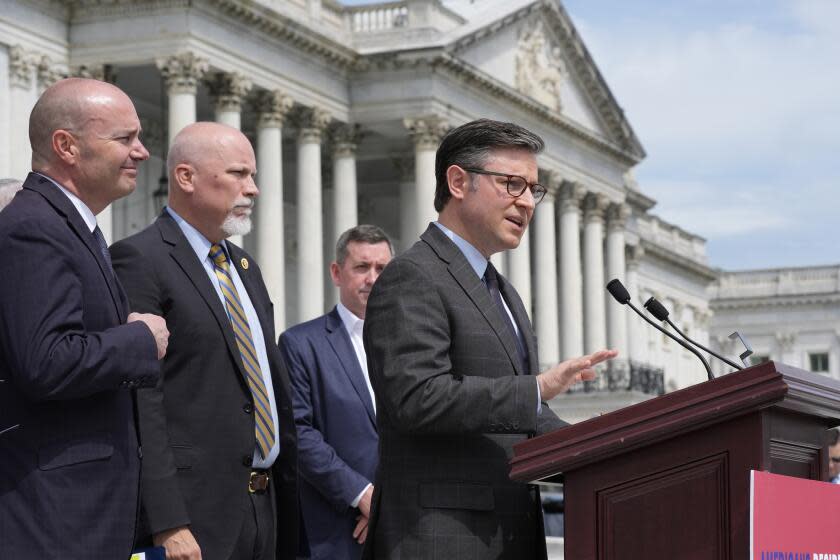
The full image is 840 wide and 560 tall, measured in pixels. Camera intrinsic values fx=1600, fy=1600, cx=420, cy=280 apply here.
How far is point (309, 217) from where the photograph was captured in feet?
135

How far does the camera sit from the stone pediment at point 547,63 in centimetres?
4784

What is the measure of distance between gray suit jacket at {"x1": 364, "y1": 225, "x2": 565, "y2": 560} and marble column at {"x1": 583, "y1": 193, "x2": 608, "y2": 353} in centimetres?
5087

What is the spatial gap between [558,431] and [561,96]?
49.5 meters

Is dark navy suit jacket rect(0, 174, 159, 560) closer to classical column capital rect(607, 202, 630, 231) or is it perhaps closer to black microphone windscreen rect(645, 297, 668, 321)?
black microphone windscreen rect(645, 297, 668, 321)

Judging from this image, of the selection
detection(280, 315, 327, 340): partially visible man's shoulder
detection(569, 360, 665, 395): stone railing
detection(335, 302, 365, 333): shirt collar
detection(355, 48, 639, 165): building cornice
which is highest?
detection(355, 48, 639, 165): building cornice

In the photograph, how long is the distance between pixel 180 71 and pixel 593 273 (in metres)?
24.3

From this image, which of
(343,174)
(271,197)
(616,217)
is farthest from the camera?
(616,217)

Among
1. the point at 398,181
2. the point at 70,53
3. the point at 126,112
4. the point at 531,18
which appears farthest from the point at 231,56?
the point at 126,112

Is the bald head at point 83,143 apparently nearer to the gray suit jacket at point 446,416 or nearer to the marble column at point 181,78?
the gray suit jacket at point 446,416

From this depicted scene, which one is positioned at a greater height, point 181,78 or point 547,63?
point 547,63

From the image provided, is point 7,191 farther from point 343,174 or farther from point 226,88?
point 343,174

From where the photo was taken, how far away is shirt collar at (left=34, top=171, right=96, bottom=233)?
18.5 feet

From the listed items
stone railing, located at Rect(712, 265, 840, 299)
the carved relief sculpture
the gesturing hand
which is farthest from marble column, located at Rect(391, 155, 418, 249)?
stone railing, located at Rect(712, 265, 840, 299)

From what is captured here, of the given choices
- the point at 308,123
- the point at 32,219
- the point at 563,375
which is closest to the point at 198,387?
the point at 32,219
